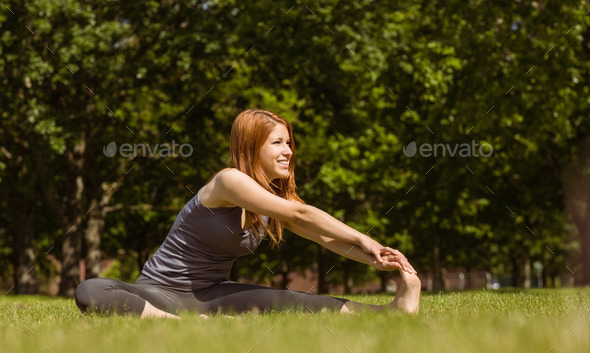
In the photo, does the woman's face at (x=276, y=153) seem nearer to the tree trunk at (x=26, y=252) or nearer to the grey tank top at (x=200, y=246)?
the grey tank top at (x=200, y=246)

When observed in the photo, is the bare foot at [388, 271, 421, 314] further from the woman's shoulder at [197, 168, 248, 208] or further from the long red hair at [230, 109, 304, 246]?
the woman's shoulder at [197, 168, 248, 208]

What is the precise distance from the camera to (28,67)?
48.1ft

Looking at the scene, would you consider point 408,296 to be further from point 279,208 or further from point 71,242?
point 71,242

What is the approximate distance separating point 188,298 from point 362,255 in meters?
1.41

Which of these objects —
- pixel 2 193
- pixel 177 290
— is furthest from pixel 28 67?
pixel 177 290

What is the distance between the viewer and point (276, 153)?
5023 millimetres

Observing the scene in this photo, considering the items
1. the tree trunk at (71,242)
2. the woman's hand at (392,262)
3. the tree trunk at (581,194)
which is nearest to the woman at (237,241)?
the woman's hand at (392,262)

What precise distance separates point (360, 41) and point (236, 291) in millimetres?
11996

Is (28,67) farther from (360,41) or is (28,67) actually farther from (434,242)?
(434,242)

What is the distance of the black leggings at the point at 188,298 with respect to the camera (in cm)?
481

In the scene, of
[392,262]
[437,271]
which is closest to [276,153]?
[392,262]

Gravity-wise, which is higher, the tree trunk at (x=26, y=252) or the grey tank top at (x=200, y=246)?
the grey tank top at (x=200, y=246)

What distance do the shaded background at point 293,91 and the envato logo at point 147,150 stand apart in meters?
0.14

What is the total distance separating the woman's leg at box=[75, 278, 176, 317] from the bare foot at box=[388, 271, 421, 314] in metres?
1.55
